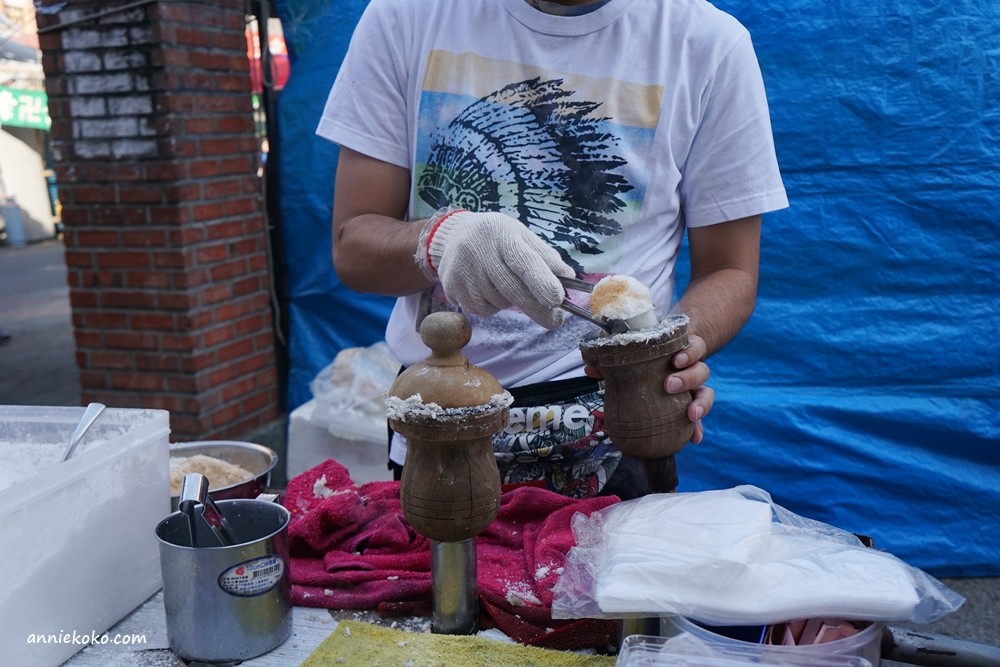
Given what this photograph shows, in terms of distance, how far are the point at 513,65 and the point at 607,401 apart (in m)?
0.74

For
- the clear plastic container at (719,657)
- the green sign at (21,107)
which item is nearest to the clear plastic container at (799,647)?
the clear plastic container at (719,657)

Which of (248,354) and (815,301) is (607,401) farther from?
(248,354)

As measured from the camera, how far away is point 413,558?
1425 mm

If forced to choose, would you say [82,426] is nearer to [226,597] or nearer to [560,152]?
[226,597]

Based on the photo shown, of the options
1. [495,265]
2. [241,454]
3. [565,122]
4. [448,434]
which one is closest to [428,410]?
[448,434]

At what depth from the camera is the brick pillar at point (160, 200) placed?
3.57 metres

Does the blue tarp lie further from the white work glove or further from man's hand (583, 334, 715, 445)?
the white work glove

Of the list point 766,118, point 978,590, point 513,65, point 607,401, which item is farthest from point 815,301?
point 607,401

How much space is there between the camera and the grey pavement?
3.24 meters

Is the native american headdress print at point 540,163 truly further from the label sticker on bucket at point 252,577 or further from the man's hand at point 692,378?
the label sticker on bucket at point 252,577

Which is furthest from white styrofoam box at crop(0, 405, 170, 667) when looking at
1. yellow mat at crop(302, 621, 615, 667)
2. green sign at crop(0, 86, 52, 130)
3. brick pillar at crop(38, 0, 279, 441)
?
green sign at crop(0, 86, 52, 130)

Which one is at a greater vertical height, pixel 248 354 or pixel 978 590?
pixel 248 354

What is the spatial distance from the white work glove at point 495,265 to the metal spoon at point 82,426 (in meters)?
0.60

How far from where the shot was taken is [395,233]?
157 cm
